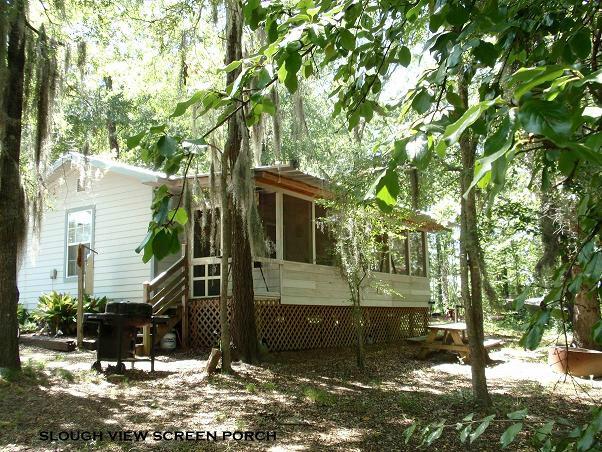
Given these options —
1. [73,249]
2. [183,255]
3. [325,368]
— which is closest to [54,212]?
[73,249]

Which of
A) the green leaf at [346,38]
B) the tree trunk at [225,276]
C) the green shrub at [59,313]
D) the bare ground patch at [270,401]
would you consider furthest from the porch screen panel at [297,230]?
the green leaf at [346,38]

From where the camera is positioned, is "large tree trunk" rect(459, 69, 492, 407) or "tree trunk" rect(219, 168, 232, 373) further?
"tree trunk" rect(219, 168, 232, 373)

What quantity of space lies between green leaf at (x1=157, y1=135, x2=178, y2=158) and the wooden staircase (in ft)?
32.2

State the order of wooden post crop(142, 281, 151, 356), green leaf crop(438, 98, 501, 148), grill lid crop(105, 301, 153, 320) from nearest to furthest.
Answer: green leaf crop(438, 98, 501, 148), grill lid crop(105, 301, 153, 320), wooden post crop(142, 281, 151, 356)

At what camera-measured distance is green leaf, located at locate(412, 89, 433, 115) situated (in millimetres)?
2055

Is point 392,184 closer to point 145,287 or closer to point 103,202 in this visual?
point 145,287

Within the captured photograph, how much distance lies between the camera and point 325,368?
9734 millimetres

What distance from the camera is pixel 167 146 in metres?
1.62

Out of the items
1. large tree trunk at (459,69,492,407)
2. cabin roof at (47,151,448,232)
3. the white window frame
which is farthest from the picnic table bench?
the white window frame

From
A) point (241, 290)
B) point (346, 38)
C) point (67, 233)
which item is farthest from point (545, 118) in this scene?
point (67, 233)

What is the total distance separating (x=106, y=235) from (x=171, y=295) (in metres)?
2.89

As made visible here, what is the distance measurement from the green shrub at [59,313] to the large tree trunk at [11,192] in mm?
4600

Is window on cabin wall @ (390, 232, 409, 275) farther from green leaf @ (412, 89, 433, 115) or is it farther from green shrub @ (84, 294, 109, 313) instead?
green leaf @ (412, 89, 433, 115)

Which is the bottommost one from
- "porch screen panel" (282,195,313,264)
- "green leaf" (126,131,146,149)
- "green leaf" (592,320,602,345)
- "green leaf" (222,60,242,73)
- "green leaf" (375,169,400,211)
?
"green leaf" (592,320,602,345)
